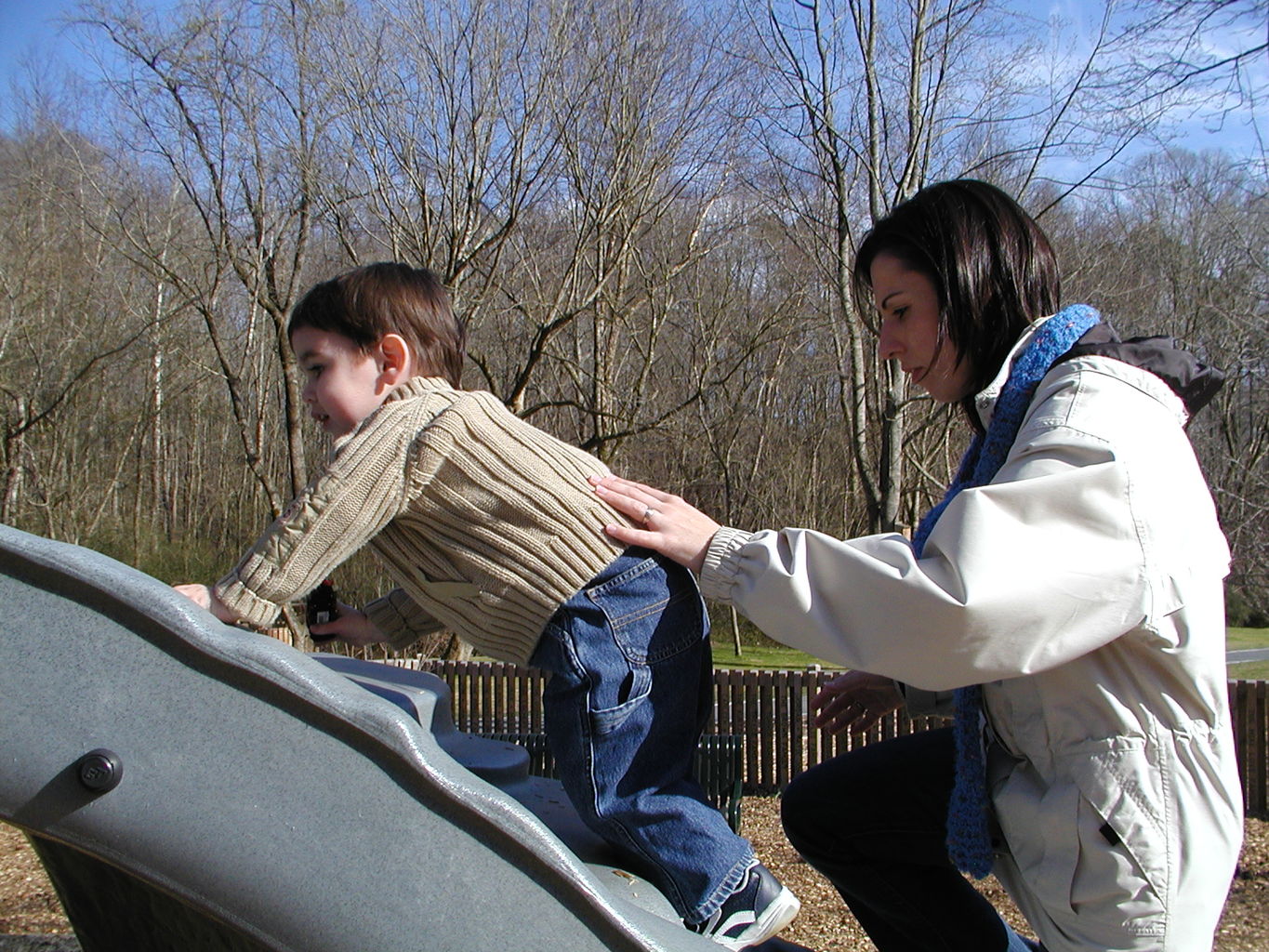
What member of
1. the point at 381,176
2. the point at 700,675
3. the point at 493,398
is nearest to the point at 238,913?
the point at 700,675

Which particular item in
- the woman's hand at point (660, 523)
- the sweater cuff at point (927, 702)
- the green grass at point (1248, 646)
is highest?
the woman's hand at point (660, 523)

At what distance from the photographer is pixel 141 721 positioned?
102cm

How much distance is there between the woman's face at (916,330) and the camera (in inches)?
72.4

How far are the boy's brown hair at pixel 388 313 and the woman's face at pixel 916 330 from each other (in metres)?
0.85

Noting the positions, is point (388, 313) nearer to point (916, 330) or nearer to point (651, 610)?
point (651, 610)

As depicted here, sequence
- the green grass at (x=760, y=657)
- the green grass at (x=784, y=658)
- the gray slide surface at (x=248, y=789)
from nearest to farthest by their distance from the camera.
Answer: the gray slide surface at (x=248, y=789)
the green grass at (x=784, y=658)
the green grass at (x=760, y=657)

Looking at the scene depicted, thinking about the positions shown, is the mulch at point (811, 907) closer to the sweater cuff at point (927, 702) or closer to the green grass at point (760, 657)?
the sweater cuff at point (927, 702)

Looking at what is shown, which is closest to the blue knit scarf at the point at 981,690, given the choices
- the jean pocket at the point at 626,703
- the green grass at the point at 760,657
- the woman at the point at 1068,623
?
the woman at the point at 1068,623

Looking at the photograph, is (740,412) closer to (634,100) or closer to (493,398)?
(634,100)

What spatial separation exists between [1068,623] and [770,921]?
691 mm

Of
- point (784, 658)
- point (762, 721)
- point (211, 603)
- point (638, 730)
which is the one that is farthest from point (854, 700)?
point (784, 658)

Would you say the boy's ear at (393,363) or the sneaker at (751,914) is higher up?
the boy's ear at (393,363)

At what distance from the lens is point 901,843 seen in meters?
1.90

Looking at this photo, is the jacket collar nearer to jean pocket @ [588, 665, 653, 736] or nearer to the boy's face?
jean pocket @ [588, 665, 653, 736]
